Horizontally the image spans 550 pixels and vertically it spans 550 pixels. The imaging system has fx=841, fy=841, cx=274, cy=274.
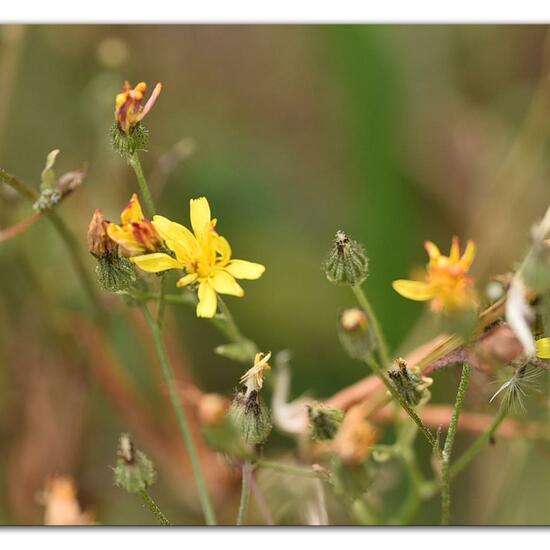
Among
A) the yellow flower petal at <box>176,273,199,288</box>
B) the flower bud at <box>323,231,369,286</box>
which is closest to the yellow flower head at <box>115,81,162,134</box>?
the yellow flower petal at <box>176,273,199,288</box>

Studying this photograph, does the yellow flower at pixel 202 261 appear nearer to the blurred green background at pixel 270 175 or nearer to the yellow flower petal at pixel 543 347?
the yellow flower petal at pixel 543 347

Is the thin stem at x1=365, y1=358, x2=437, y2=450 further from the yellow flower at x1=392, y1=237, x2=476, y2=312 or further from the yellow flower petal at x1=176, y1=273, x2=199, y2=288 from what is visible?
the yellow flower petal at x1=176, y1=273, x2=199, y2=288

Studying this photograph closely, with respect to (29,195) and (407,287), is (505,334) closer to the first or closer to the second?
(407,287)

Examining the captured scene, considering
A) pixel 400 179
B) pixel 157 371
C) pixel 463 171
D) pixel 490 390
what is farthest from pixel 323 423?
pixel 463 171

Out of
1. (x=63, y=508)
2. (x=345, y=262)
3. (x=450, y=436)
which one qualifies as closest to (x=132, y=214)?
(x=345, y=262)

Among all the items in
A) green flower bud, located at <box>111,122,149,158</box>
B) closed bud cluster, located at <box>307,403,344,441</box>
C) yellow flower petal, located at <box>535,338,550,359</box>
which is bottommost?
closed bud cluster, located at <box>307,403,344,441</box>

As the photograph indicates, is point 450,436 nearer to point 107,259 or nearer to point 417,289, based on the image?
point 417,289
